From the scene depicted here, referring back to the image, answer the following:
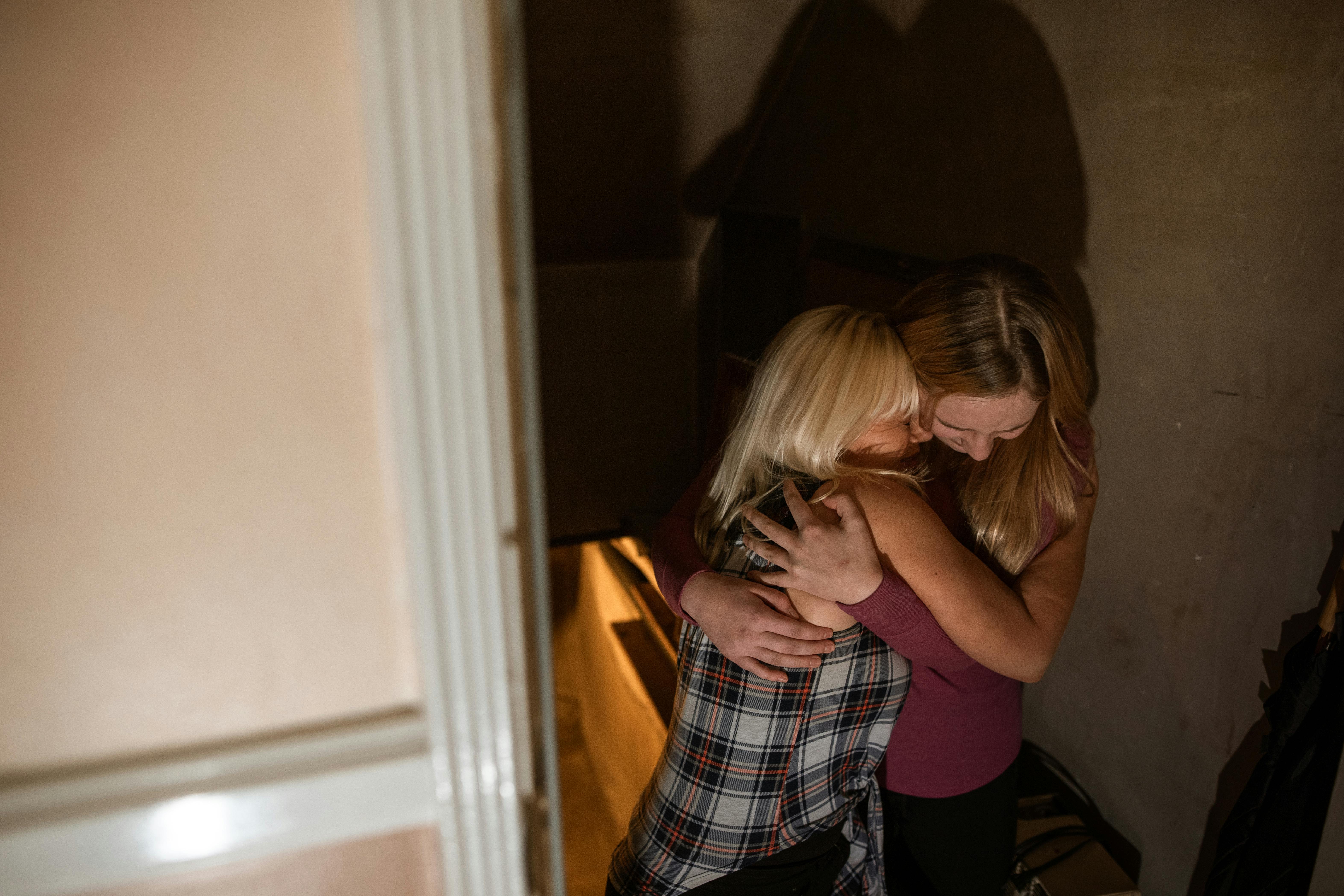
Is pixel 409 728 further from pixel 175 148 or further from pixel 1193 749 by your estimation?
pixel 1193 749

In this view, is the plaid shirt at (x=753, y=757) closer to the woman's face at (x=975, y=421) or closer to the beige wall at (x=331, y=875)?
the woman's face at (x=975, y=421)

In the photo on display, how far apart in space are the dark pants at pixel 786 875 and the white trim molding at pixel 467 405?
714 mm

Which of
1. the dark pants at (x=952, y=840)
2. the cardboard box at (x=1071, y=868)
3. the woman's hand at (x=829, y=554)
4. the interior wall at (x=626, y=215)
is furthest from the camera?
the interior wall at (x=626, y=215)

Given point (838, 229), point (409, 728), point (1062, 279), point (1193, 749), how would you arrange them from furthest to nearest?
point (838, 229), point (1062, 279), point (1193, 749), point (409, 728)

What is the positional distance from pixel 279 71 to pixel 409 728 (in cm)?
40

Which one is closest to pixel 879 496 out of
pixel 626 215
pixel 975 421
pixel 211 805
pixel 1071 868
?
pixel 975 421

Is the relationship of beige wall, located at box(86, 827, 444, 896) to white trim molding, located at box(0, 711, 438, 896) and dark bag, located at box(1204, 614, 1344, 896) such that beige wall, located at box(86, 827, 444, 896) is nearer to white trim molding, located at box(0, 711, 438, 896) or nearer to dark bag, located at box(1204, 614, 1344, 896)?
white trim molding, located at box(0, 711, 438, 896)

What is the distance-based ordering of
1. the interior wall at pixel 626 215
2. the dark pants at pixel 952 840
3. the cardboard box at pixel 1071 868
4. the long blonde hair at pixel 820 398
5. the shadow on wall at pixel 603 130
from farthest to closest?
the interior wall at pixel 626 215, the shadow on wall at pixel 603 130, the cardboard box at pixel 1071 868, the dark pants at pixel 952 840, the long blonde hair at pixel 820 398

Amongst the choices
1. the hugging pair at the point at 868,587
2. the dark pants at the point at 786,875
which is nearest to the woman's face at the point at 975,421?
the hugging pair at the point at 868,587

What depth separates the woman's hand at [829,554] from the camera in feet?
3.37

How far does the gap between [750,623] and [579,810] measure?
2.32 metres

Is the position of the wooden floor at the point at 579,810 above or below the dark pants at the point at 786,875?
below

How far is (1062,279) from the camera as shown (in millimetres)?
1643

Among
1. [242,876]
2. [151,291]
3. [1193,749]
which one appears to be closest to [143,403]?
[151,291]
